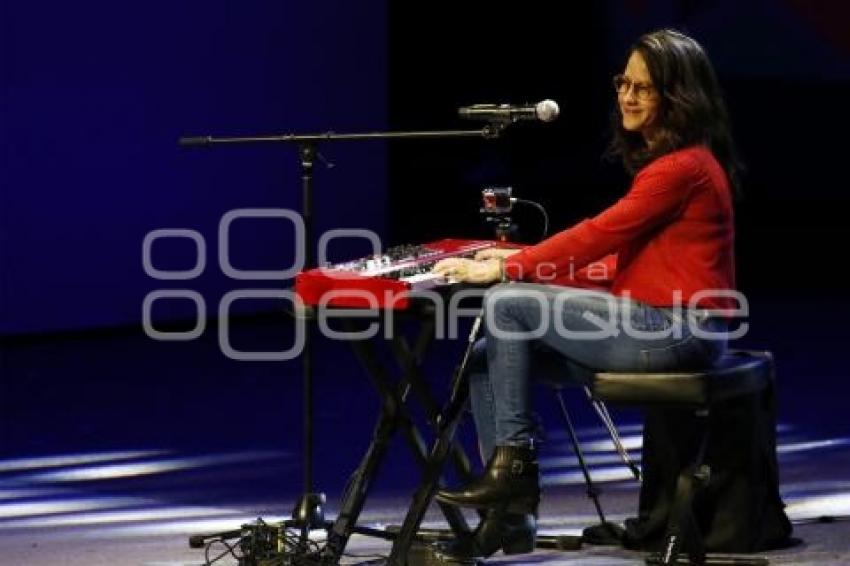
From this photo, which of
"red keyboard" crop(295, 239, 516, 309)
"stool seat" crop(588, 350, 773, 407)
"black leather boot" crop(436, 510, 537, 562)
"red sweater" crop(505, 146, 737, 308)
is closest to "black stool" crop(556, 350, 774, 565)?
"stool seat" crop(588, 350, 773, 407)

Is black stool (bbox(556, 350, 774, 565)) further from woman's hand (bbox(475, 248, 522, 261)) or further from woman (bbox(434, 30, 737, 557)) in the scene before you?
woman's hand (bbox(475, 248, 522, 261))

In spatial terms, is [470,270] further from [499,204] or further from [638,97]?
[638,97]

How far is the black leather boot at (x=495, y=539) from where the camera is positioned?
387cm

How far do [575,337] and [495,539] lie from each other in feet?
1.56

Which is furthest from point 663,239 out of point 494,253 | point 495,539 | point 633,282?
point 495,539

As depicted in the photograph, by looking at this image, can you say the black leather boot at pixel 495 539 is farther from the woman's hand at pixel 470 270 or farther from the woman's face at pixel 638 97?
A: the woman's face at pixel 638 97

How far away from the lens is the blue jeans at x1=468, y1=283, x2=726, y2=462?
375cm

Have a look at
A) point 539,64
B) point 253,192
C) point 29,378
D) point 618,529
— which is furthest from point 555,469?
point 539,64

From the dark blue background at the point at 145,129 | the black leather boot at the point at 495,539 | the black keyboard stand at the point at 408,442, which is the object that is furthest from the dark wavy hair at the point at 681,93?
the dark blue background at the point at 145,129

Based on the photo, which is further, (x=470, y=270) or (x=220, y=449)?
(x=220, y=449)

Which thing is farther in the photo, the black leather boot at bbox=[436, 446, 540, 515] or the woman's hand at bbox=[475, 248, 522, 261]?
the woman's hand at bbox=[475, 248, 522, 261]

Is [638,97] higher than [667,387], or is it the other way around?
[638,97]

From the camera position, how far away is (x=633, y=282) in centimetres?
388

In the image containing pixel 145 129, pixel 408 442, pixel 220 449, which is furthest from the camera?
pixel 145 129
